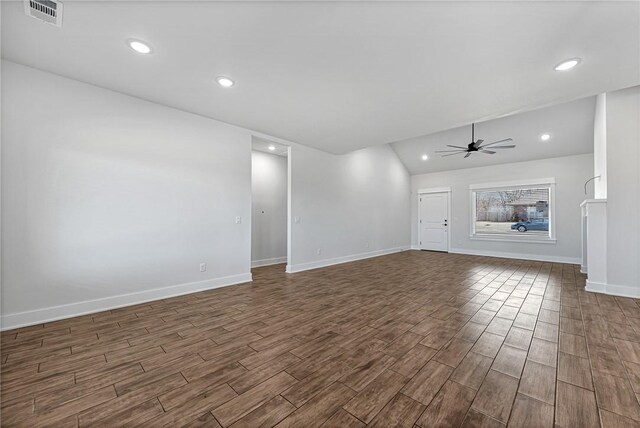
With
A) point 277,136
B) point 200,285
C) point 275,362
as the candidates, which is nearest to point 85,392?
point 275,362

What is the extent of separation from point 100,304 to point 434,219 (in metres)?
8.61

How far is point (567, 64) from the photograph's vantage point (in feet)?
7.86

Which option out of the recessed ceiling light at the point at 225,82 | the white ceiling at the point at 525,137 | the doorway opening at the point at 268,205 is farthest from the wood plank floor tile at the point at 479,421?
the white ceiling at the point at 525,137

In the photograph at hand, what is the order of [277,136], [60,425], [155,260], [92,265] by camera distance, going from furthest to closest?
[277,136]
[155,260]
[92,265]
[60,425]

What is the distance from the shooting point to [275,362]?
1883 mm

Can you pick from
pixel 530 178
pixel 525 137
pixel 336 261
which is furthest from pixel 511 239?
pixel 336 261

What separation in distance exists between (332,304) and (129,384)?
2097 millimetres

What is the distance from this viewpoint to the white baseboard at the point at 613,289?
3.40 m

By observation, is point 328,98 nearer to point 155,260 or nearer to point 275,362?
point 275,362

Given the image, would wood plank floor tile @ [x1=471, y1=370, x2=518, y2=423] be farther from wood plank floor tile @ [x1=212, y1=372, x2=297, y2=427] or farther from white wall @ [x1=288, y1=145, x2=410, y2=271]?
white wall @ [x1=288, y1=145, x2=410, y2=271]

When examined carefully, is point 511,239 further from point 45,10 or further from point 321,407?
point 45,10

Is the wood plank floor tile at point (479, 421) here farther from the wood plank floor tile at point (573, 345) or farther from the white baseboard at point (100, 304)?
the white baseboard at point (100, 304)

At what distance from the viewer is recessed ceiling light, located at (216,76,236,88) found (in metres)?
2.68

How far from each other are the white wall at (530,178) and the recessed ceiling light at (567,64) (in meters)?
5.37
